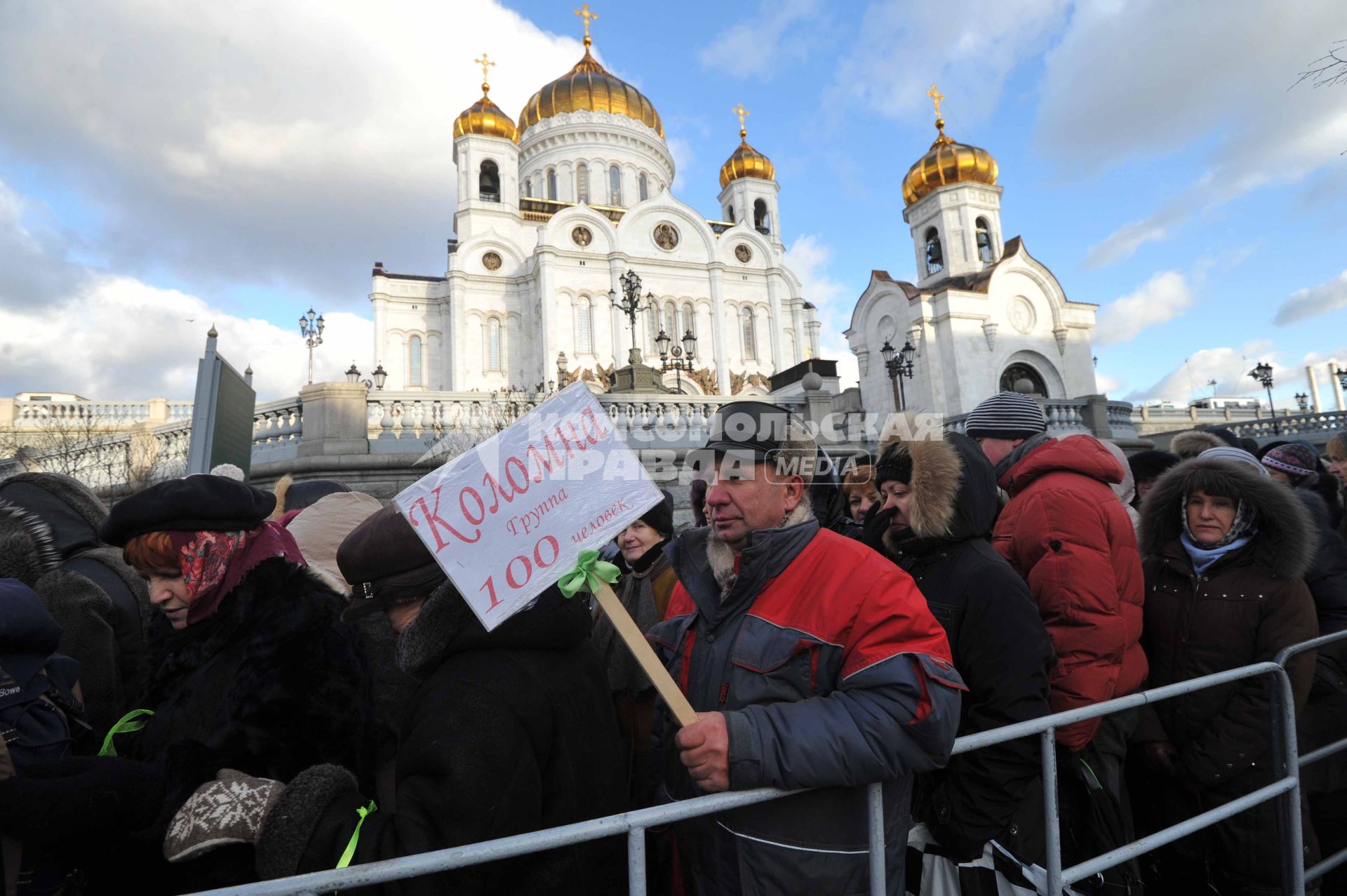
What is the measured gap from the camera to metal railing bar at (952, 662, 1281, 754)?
177 cm

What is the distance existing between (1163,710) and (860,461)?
85.1 inches

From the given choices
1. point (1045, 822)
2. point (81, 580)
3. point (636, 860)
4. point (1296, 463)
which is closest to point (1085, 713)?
point (1045, 822)

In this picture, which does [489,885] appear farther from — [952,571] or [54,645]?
[952,571]

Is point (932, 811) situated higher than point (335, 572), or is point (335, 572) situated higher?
point (335, 572)

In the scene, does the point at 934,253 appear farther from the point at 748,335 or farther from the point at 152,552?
the point at 152,552

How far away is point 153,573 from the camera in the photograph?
196 cm

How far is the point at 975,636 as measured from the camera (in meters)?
2.15

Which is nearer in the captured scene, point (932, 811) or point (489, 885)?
point (489, 885)

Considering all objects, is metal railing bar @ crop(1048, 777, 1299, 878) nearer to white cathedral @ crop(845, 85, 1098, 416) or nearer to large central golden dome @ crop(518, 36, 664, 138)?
white cathedral @ crop(845, 85, 1098, 416)

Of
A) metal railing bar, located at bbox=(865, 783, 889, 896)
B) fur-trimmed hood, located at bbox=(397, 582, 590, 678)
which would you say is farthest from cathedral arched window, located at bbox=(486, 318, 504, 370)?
metal railing bar, located at bbox=(865, 783, 889, 896)

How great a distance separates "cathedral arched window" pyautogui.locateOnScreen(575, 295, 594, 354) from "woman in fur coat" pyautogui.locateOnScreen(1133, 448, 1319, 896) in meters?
36.4

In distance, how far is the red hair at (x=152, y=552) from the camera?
193 cm

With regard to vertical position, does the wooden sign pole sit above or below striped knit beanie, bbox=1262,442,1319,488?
below

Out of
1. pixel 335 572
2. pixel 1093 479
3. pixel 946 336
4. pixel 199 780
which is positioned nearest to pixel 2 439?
pixel 335 572
